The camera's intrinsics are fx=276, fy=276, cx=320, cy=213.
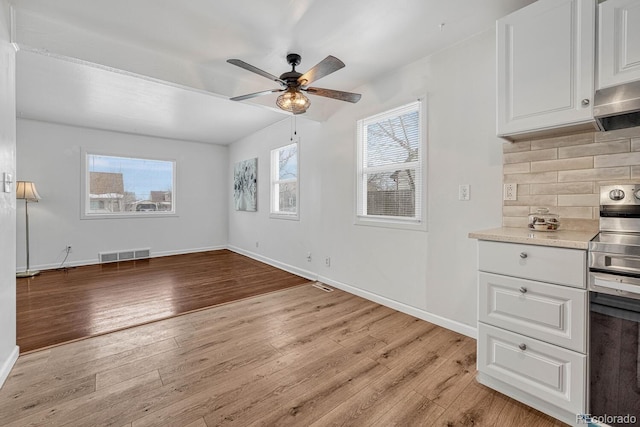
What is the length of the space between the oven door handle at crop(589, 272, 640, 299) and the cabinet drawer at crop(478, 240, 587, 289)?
40 mm

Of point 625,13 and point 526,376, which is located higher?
point 625,13

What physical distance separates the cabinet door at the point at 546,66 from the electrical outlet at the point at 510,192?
447mm

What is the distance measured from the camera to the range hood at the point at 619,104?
4.47 ft

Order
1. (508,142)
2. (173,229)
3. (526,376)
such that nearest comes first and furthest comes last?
(526,376) → (508,142) → (173,229)

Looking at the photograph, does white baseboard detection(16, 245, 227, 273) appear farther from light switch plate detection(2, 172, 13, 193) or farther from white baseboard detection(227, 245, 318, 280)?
light switch plate detection(2, 172, 13, 193)

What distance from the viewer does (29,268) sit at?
14.6 feet

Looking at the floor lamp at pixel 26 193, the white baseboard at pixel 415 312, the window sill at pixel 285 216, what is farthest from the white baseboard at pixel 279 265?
the floor lamp at pixel 26 193

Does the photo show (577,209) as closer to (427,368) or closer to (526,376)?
(526,376)

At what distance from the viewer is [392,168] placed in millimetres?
2934

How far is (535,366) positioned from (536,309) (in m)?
0.31

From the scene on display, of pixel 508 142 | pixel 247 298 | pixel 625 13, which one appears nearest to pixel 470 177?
pixel 508 142

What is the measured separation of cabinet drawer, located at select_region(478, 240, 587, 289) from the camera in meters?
1.33

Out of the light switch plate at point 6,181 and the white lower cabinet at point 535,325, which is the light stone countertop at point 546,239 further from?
the light switch plate at point 6,181

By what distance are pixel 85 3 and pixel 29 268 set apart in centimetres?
464
